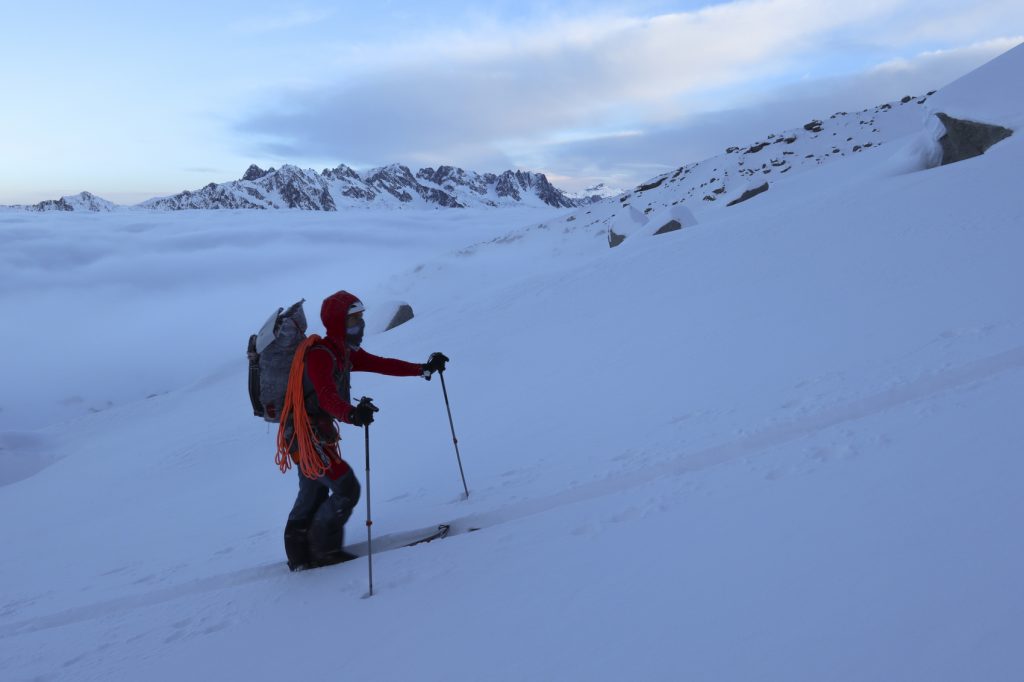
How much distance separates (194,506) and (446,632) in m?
6.18

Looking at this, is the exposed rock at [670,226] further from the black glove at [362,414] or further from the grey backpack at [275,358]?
the black glove at [362,414]

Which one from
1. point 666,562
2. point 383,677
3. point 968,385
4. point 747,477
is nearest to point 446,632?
point 383,677

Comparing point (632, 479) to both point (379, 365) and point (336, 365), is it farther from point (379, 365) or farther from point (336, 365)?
point (336, 365)

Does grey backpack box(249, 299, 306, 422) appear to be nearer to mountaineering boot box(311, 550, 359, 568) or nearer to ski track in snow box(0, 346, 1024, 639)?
mountaineering boot box(311, 550, 359, 568)

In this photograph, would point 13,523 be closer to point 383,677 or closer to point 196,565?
point 196,565

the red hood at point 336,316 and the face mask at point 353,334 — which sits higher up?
the red hood at point 336,316

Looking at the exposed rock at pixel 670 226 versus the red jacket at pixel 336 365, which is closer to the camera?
the red jacket at pixel 336 365

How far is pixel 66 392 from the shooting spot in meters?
38.1

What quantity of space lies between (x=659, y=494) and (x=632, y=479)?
18.5 inches

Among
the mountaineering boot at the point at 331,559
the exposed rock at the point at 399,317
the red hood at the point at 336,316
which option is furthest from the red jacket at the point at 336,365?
the exposed rock at the point at 399,317

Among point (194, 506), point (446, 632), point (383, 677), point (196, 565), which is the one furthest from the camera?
point (194, 506)

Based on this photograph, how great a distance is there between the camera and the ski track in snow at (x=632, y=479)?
416cm

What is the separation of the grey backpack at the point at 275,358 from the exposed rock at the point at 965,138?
536 inches

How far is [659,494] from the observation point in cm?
388
